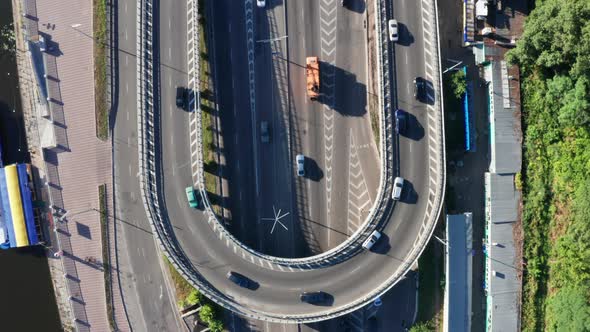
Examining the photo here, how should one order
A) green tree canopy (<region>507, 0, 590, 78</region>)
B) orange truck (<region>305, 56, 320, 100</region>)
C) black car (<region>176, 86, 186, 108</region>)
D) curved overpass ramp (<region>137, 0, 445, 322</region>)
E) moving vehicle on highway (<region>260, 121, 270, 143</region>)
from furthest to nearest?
moving vehicle on highway (<region>260, 121, 270, 143</region>) → orange truck (<region>305, 56, 320, 100</region>) → black car (<region>176, 86, 186, 108</region>) → curved overpass ramp (<region>137, 0, 445, 322</region>) → green tree canopy (<region>507, 0, 590, 78</region>)

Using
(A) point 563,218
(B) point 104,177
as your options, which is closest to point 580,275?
(A) point 563,218

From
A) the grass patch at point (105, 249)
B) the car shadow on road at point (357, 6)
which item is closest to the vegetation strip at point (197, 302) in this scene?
the grass patch at point (105, 249)

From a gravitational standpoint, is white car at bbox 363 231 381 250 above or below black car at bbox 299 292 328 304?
above

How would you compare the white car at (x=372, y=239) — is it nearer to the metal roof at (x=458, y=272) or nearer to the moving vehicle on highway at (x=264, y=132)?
the metal roof at (x=458, y=272)

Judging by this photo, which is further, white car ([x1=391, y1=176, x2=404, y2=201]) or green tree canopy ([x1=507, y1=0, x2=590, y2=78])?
white car ([x1=391, y1=176, x2=404, y2=201])

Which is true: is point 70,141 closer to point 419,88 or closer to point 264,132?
point 264,132

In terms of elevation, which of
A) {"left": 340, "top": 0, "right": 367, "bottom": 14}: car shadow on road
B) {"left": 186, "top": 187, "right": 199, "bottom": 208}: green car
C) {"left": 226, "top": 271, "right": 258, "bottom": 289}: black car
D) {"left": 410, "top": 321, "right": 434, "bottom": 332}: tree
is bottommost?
{"left": 410, "top": 321, "right": 434, "bottom": 332}: tree

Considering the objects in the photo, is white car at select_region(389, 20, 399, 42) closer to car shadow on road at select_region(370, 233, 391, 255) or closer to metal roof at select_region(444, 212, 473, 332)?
metal roof at select_region(444, 212, 473, 332)

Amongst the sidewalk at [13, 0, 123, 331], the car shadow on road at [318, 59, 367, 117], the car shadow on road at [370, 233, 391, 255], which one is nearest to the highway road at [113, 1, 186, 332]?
the sidewalk at [13, 0, 123, 331]
